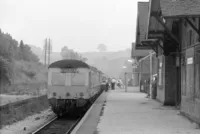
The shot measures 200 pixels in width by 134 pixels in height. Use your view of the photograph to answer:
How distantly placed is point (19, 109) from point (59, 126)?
6.24 meters

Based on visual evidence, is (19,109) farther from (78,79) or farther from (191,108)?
(191,108)

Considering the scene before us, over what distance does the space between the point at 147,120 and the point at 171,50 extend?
6721mm

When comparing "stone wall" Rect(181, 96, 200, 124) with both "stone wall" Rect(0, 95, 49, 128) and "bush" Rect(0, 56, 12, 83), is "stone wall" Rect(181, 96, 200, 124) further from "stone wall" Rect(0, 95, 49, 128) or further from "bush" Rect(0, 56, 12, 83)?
"bush" Rect(0, 56, 12, 83)

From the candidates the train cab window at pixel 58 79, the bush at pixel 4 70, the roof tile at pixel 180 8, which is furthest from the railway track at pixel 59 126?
the bush at pixel 4 70

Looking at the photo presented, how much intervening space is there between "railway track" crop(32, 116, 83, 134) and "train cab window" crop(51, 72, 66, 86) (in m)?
1.80

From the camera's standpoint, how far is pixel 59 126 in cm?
1538

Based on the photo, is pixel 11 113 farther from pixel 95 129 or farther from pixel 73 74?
pixel 95 129

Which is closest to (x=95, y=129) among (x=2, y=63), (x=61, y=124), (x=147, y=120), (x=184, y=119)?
(x=147, y=120)

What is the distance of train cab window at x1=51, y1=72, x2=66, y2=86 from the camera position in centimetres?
A: 1744

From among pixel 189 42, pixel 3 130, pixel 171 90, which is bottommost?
pixel 3 130

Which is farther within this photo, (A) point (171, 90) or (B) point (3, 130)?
(A) point (171, 90)

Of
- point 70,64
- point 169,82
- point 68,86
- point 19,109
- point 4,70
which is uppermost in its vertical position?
point 4,70

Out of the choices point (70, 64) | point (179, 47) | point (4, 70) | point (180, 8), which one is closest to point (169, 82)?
point (179, 47)

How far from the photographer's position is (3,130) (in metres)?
14.9
